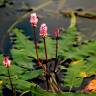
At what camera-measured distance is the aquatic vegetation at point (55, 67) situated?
1165 mm

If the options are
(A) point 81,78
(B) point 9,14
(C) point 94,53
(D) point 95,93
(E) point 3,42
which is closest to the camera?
(D) point 95,93

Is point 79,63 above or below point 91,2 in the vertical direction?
below

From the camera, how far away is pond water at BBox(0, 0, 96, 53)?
155 centimetres

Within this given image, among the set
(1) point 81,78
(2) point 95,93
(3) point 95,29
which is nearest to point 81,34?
(3) point 95,29

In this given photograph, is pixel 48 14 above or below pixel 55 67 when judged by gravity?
above

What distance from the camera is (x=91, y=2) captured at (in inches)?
68.1

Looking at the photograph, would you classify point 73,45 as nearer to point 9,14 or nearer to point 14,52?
point 14,52

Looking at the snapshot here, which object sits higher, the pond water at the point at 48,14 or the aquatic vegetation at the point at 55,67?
the pond water at the point at 48,14

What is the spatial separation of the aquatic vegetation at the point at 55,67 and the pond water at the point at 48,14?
16cm

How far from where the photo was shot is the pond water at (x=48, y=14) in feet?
5.08

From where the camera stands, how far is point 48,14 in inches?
66.6

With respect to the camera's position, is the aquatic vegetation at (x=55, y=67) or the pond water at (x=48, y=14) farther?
the pond water at (x=48, y=14)

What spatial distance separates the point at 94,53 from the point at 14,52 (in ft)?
0.94

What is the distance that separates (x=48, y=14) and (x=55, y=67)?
483 millimetres
